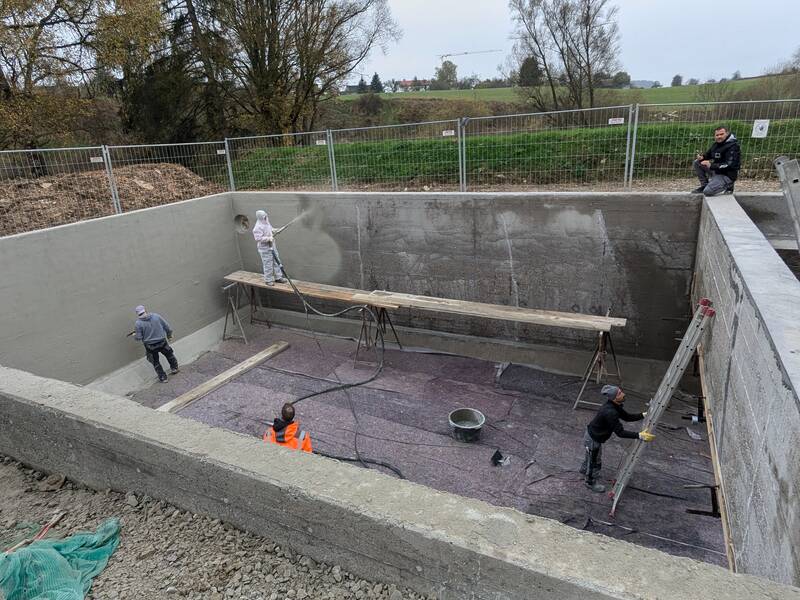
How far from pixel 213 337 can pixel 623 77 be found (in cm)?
1561

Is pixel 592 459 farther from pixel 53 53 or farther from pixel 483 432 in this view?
pixel 53 53

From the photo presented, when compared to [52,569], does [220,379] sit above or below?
below

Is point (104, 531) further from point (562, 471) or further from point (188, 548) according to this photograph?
point (562, 471)

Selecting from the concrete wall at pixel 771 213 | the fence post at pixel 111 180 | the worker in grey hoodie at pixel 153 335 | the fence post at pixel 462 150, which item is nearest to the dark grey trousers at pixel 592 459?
the concrete wall at pixel 771 213

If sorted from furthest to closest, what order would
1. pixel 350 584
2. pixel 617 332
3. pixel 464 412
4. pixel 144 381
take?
pixel 144 381
pixel 617 332
pixel 464 412
pixel 350 584

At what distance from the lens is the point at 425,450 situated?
22.0ft

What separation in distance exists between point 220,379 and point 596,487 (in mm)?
6179

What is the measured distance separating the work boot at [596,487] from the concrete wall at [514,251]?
3016 millimetres

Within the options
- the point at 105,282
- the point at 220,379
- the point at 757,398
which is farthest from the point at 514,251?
the point at 105,282

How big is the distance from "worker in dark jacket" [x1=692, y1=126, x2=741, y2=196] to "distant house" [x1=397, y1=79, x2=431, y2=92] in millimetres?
27145

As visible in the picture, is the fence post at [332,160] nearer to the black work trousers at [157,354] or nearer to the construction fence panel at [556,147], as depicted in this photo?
the construction fence panel at [556,147]

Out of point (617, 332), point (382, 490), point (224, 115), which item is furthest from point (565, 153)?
point (224, 115)

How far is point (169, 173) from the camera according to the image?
11195mm

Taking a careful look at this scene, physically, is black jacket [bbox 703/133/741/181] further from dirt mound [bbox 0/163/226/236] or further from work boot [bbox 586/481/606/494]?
dirt mound [bbox 0/163/226/236]
